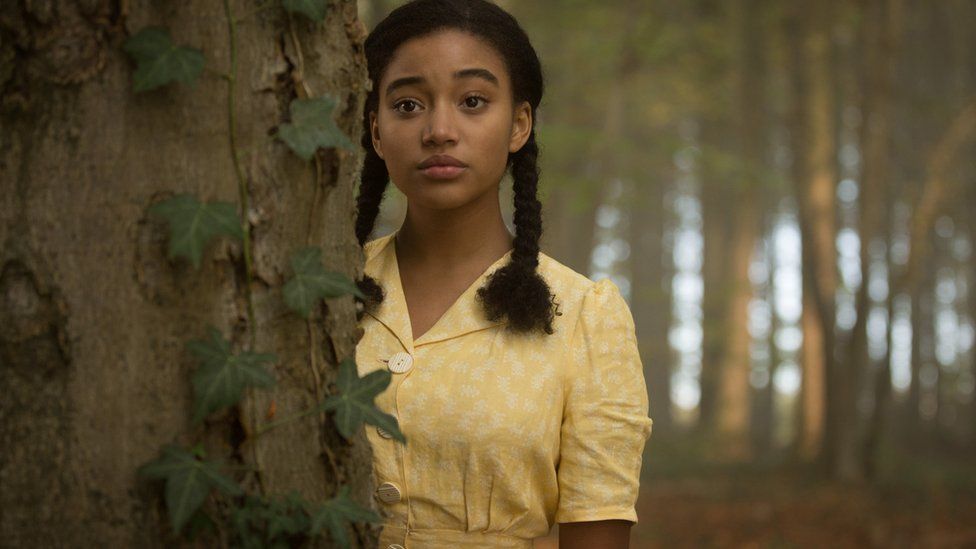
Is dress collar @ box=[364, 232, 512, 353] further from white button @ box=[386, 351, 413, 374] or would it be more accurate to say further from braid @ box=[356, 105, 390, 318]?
braid @ box=[356, 105, 390, 318]

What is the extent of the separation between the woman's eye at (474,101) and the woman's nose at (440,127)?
0.19 ft

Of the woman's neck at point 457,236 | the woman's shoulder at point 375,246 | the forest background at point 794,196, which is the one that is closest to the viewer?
the woman's neck at point 457,236

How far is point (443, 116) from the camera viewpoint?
2186mm

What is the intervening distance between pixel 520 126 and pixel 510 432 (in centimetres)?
79

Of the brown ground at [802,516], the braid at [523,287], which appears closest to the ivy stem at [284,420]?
the braid at [523,287]

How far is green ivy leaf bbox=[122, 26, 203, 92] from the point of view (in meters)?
1.47

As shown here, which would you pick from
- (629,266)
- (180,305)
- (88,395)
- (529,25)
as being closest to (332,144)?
(180,305)

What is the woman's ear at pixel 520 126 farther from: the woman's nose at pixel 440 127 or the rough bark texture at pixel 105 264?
the rough bark texture at pixel 105 264

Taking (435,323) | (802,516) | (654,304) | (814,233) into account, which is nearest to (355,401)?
(435,323)

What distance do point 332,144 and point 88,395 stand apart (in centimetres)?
54

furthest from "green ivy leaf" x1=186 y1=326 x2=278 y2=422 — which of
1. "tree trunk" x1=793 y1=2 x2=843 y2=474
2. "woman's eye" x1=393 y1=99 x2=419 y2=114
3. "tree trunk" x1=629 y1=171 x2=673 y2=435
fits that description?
"tree trunk" x1=629 y1=171 x2=673 y2=435

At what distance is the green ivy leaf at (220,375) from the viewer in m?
1.49

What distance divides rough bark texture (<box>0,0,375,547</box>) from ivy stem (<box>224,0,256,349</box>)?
11mm

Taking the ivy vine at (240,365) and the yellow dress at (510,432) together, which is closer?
the ivy vine at (240,365)
